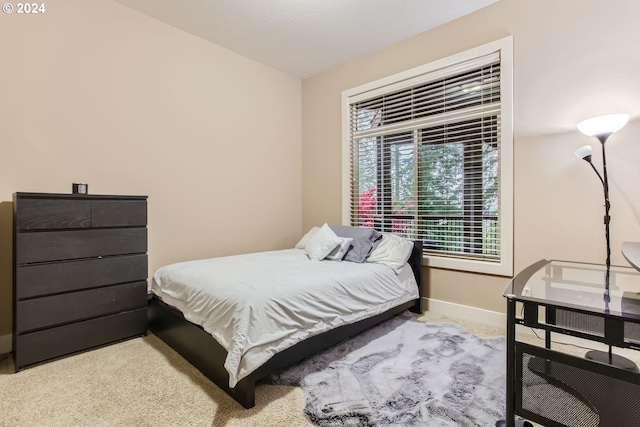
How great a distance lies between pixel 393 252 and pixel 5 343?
317cm

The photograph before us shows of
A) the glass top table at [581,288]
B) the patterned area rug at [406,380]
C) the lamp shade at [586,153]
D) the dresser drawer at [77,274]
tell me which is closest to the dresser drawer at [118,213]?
the dresser drawer at [77,274]

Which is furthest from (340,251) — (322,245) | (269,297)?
(269,297)

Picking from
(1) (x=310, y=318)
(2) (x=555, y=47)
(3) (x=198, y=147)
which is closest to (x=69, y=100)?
(3) (x=198, y=147)

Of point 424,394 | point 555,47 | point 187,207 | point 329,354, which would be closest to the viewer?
point 424,394

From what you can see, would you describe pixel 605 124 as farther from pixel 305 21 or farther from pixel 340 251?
pixel 305 21

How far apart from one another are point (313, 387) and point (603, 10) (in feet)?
10.7

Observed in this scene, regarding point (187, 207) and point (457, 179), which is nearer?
point (457, 179)

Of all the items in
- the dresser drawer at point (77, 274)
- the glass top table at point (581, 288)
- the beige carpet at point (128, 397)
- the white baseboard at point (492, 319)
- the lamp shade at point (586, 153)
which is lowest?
the beige carpet at point (128, 397)

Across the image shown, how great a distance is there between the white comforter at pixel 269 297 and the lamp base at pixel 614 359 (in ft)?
4.29

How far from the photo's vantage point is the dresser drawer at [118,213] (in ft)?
7.45

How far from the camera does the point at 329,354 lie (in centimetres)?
217

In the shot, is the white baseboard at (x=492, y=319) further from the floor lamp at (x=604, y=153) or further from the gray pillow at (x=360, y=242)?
the gray pillow at (x=360, y=242)

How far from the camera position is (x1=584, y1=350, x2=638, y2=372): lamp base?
1913 millimetres

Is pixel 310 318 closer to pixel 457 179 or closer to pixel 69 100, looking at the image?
pixel 457 179
